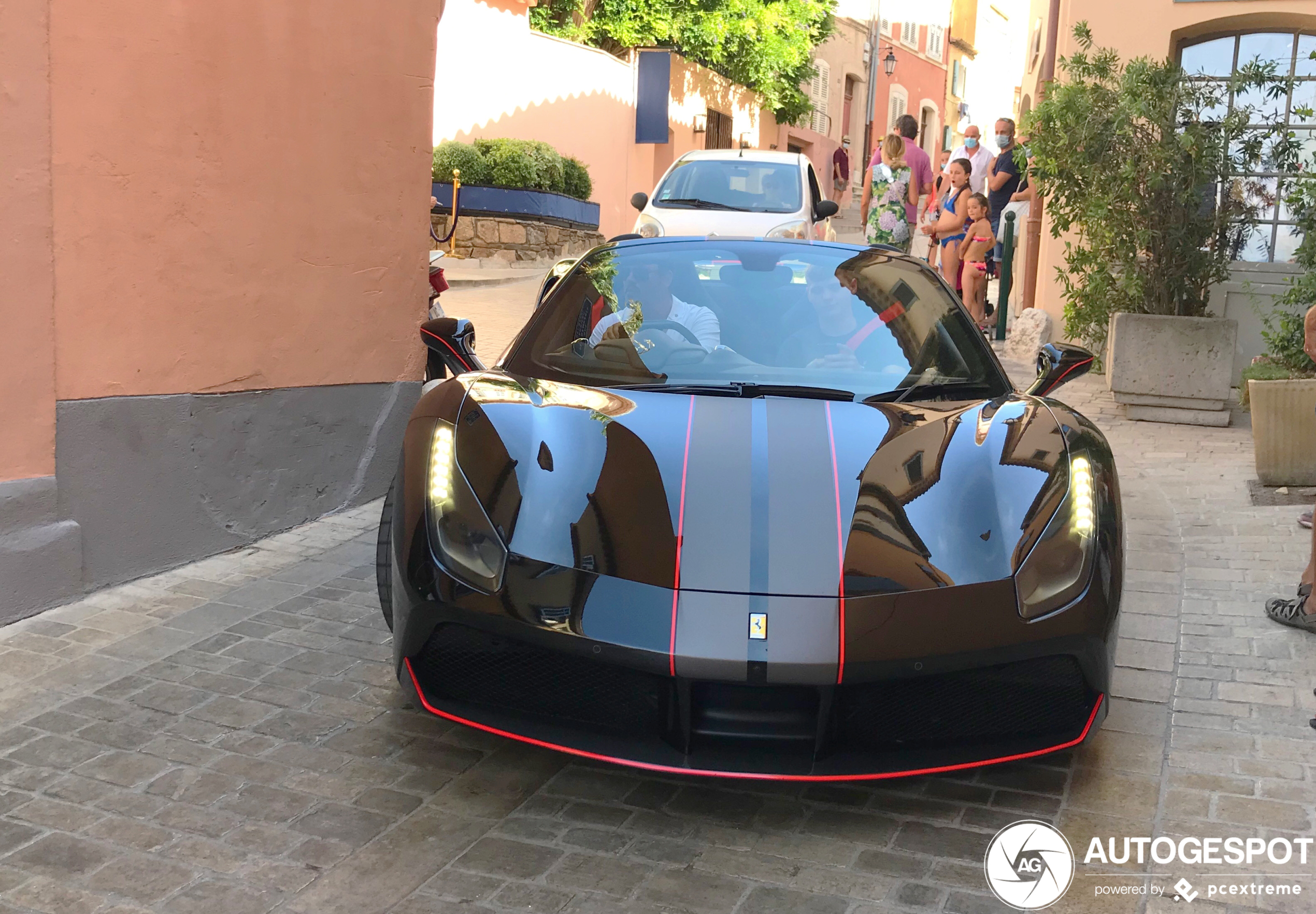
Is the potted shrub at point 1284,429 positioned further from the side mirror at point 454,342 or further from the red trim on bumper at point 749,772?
the side mirror at point 454,342

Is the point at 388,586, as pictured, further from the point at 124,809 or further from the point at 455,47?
the point at 455,47

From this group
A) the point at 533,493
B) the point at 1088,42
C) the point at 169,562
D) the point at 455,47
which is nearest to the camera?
the point at 533,493

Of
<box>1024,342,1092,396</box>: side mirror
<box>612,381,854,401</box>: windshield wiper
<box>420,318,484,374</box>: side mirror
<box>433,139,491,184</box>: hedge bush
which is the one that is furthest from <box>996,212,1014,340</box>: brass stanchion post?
<box>612,381,854,401</box>: windshield wiper

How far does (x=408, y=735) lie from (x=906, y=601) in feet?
4.61

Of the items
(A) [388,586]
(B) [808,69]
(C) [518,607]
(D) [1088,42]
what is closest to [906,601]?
(C) [518,607]

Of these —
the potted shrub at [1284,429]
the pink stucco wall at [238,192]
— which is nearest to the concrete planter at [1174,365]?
the potted shrub at [1284,429]

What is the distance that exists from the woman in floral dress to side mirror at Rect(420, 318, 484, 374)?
27.3 ft

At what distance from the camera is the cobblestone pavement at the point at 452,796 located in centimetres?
254

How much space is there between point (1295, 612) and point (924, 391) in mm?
1790

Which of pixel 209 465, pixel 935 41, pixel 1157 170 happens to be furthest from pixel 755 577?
pixel 935 41

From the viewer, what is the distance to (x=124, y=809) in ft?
9.29

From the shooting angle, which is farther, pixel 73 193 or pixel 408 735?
pixel 73 193

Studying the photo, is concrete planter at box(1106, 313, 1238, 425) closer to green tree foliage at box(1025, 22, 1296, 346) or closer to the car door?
green tree foliage at box(1025, 22, 1296, 346)

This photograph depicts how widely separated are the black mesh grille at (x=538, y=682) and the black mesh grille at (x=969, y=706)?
16.8 inches
